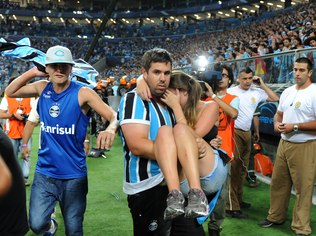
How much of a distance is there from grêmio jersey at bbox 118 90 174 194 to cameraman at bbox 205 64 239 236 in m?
1.46

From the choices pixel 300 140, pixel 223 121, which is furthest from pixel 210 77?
pixel 300 140

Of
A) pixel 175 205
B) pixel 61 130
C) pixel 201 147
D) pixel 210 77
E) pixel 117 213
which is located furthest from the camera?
pixel 117 213

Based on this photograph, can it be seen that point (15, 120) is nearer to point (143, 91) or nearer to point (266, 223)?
point (266, 223)

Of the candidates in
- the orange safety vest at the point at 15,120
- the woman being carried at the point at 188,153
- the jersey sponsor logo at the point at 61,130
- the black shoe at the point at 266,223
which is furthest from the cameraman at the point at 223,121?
the orange safety vest at the point at 15,120

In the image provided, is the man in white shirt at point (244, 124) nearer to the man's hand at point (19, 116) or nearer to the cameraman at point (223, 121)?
the cameraman at point (223, 121)

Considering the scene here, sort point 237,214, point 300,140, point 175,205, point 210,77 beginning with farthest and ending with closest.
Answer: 1. point 237,214
2. point 300,140
3. point 210,77
4. point 175,205

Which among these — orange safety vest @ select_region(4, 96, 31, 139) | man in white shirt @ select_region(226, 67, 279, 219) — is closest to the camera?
man in white shirt @ select_region(226, 67, 279, 219)

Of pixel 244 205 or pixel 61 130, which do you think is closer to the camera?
pixel 61 130

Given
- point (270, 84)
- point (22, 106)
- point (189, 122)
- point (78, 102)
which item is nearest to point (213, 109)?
point (189, 122)

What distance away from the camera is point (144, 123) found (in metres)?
2.60

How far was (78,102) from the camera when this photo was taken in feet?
10.8

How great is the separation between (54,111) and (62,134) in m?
0.21

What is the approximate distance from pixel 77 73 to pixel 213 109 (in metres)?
2.87

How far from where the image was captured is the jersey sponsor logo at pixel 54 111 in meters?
3.26
